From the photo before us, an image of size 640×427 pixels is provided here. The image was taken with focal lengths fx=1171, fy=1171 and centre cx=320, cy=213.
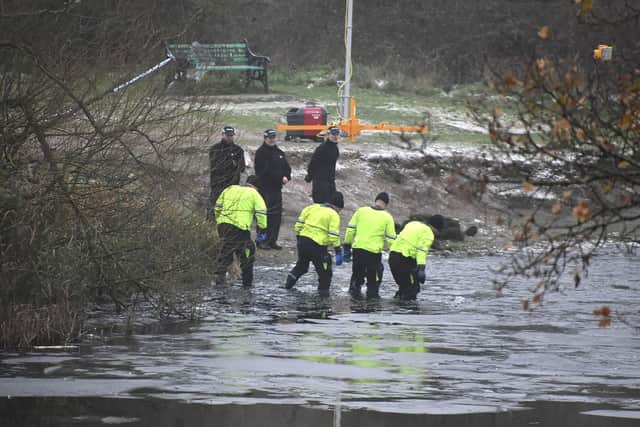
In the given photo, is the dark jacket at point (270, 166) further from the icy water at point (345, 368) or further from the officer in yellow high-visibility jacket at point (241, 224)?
the icy water at point (345, 368)

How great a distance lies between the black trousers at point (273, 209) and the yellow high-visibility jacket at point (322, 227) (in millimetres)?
4111

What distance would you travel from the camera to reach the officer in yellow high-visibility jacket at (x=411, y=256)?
17797 mm

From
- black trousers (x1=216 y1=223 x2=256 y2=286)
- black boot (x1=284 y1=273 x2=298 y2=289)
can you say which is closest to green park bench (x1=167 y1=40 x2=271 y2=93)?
black trousers (x1=216 y1=223 x2=256 y2=286)

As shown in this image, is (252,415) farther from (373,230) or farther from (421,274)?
(373,230)

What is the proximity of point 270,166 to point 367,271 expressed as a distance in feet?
16.5

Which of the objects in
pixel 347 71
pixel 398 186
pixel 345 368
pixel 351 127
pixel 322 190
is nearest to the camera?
pixel 345 368

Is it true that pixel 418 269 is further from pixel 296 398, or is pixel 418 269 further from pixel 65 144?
pixel 296 398

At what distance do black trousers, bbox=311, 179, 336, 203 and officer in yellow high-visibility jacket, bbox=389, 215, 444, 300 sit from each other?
207 inches

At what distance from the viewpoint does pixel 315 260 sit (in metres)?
18.2

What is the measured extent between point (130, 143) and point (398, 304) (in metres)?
5.29

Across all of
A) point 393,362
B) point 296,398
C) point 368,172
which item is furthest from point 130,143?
point 368,172

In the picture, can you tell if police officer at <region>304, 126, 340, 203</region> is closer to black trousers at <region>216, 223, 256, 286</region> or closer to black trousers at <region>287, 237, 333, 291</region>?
black trousers at <region>216, 223, 256, 286</region>

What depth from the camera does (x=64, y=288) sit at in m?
13.8

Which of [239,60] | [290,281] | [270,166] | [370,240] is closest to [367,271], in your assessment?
[370,240]
